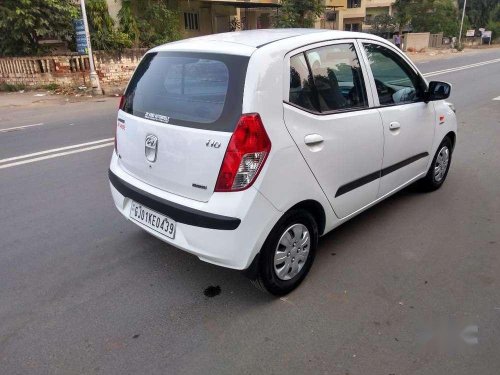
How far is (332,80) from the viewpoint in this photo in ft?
10.4

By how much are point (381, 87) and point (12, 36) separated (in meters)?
16.0

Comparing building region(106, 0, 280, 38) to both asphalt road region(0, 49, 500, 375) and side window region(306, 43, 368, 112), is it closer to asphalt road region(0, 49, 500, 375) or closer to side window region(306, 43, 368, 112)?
asphalt road region(0, 49, 500, 375)

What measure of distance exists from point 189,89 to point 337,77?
3.65ft

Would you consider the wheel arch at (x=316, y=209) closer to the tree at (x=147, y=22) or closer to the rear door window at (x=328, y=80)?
the rear door window at (x=328, y=80)

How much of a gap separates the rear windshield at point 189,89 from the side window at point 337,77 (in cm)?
65

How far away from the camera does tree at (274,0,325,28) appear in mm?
25625

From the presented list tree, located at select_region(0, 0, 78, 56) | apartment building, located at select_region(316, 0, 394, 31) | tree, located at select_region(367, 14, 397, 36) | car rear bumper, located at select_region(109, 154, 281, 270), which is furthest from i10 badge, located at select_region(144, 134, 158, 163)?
tree, located at select_region(367, 14, 397, 36)

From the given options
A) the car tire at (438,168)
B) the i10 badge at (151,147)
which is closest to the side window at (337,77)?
the i10 badge at (151,147)

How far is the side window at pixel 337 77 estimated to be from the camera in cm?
304

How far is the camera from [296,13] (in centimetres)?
2603

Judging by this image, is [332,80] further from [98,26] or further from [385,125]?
[98,26]

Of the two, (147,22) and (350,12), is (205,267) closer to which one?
(147,22)

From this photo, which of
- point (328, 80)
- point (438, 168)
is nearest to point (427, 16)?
point (438, 168)

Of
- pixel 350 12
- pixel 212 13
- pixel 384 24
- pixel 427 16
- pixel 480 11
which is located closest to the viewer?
pixel 212 13
